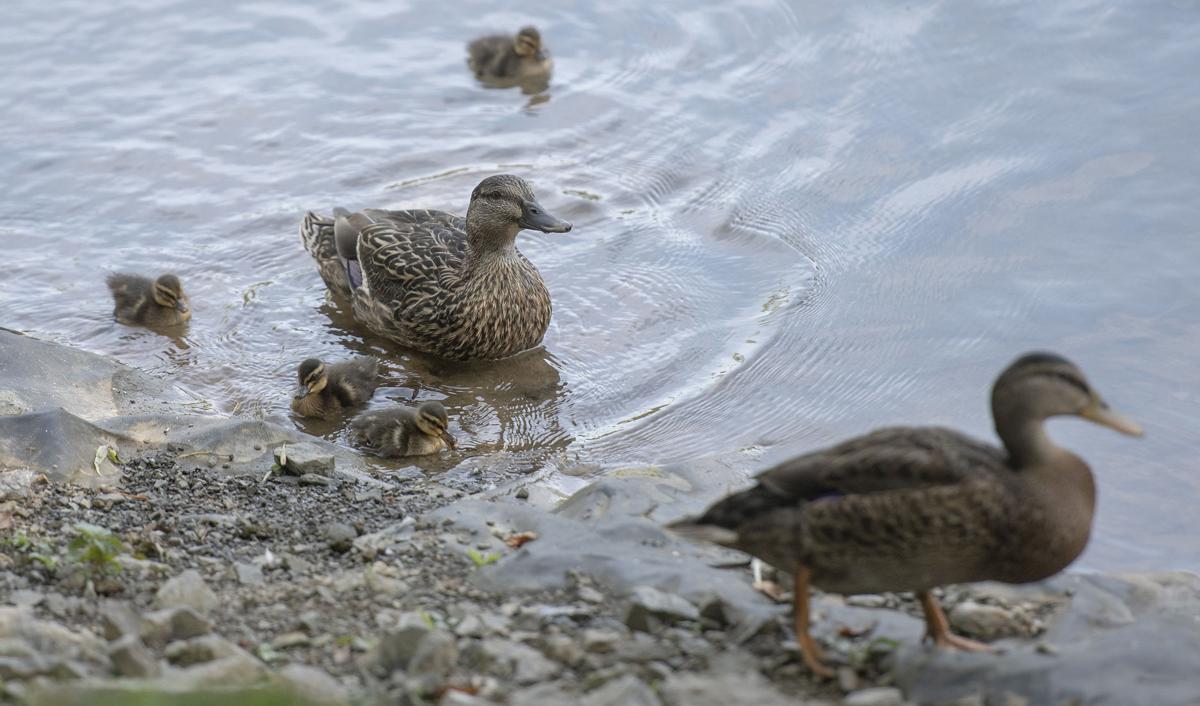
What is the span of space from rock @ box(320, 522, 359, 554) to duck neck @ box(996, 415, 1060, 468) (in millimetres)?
1971

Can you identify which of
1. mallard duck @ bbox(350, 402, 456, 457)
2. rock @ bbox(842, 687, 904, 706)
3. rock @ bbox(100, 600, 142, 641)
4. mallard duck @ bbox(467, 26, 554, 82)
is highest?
mallard duck @ bbox(467, 26, 554, 82)

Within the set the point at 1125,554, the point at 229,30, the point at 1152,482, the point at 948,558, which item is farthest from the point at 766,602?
the point at 229,30

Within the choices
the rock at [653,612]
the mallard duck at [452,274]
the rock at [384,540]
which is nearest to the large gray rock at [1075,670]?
the rock at [653,612]

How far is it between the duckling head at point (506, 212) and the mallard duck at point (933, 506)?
3419 mm

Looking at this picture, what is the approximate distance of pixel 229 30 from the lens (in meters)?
10.2

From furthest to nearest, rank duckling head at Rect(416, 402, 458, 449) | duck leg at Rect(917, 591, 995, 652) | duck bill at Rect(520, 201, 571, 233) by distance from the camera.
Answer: duck bill at Rect(520, 201, 571, 233) → duckling head at Rect(416, 402, 458, 449) → duck leg at Rect(917, 591, 995, 652)

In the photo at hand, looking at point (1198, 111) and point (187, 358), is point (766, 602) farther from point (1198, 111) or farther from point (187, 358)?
point (1198, 111)

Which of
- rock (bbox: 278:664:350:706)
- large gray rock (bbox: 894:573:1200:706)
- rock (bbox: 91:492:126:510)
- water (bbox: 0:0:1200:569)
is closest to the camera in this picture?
rock (bbox: 278:664:350:706)

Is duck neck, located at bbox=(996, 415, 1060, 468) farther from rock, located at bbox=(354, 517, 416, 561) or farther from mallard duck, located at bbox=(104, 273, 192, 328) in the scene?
mallard duck, located at bbox=(104, 273, 192, 328)

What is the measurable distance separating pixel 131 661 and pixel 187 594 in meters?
0.60

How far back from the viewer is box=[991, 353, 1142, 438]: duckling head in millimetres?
3053

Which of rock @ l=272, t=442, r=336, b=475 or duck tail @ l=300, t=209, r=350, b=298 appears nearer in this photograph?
rock @ l=272, t=442, r=336, b=475

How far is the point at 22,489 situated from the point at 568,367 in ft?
9.01

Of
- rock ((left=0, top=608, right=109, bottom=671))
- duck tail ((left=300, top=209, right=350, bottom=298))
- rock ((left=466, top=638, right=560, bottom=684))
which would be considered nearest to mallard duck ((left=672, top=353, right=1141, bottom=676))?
rock ((left=466, top=638, right=560, bottom=684))
